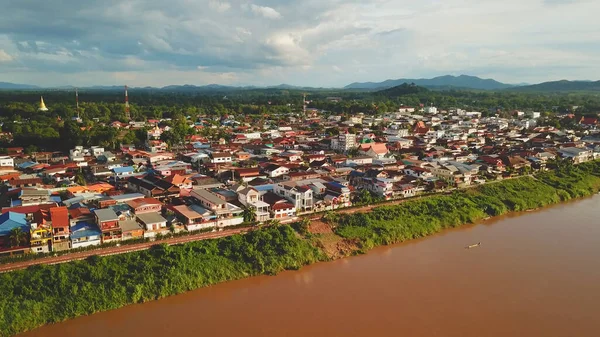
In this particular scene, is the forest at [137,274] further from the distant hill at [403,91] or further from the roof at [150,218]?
the distant hill at [403,91]

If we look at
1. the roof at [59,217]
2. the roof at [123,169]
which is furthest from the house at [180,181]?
the roof at [59,217]

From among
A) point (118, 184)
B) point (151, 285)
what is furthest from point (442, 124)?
point (151, 285)

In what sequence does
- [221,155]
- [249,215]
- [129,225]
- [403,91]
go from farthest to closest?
[403,91], [221,155], [249,215], [129,225]

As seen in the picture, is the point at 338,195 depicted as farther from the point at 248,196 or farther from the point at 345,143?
the point at 345,143

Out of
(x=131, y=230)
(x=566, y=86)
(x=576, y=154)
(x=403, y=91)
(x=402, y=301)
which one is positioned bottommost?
(x=402, y=301)

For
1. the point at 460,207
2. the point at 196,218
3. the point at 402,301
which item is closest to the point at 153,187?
the point at 196,218

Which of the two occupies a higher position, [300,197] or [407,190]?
[300,197]
